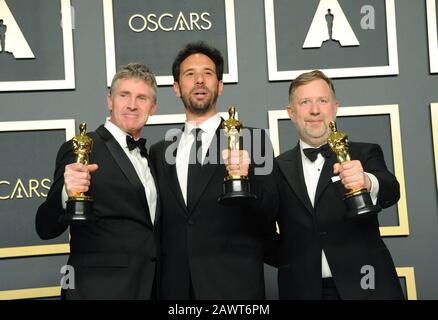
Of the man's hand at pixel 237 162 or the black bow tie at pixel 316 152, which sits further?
the black bow tie at pixel 316 152

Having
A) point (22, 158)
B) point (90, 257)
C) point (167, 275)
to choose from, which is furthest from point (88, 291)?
point (22, 158)

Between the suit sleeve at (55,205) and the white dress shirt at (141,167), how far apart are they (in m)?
0.19

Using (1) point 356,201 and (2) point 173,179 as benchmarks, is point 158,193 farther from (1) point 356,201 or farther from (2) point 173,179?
(1) point 356,201

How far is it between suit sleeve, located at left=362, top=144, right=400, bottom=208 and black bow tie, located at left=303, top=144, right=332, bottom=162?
0.47 ft

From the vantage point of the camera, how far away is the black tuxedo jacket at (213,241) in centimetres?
222

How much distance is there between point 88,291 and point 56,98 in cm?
125

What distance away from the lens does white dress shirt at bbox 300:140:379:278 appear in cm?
225

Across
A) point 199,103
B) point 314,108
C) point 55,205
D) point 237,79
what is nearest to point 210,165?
point 199,103

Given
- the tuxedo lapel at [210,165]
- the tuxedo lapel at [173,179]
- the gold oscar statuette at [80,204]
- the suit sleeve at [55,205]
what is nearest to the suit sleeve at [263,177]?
the tuxedo lapel at [210,165]

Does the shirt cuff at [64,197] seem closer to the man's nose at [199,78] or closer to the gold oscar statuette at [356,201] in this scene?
the man's nose at [199,78]

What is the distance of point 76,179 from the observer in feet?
6.64
